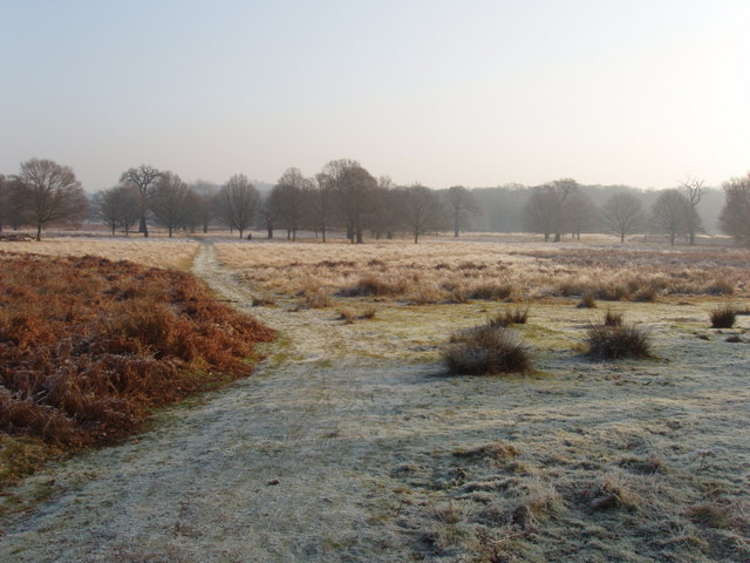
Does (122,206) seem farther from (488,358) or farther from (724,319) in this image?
(488,358)

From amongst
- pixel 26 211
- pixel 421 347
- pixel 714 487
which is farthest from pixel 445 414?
pixel 26 211

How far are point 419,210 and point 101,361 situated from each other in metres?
76.6

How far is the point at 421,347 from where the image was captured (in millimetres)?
10578

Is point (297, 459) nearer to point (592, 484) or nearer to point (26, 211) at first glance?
point (592, 484)

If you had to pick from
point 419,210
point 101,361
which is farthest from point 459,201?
point 101,361

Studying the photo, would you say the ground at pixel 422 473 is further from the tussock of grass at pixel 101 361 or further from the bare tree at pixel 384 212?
the bare tree at pixel 384 212

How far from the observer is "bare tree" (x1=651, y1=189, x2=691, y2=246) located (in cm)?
8162

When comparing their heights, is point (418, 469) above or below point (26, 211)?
below

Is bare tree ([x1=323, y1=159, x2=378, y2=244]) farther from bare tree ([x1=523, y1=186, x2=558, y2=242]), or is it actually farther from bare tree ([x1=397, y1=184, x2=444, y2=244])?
bare tree ([x1=523, y1=186, x2=558, y2=242])

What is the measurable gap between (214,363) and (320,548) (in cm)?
584

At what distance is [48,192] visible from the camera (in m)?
60.5

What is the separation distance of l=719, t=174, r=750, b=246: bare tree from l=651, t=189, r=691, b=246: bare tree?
14.3 meters

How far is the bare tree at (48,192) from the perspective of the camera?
59.8 metres

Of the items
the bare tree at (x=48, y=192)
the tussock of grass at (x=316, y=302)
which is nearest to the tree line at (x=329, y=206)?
the bare tree at (x=48, y=192)
